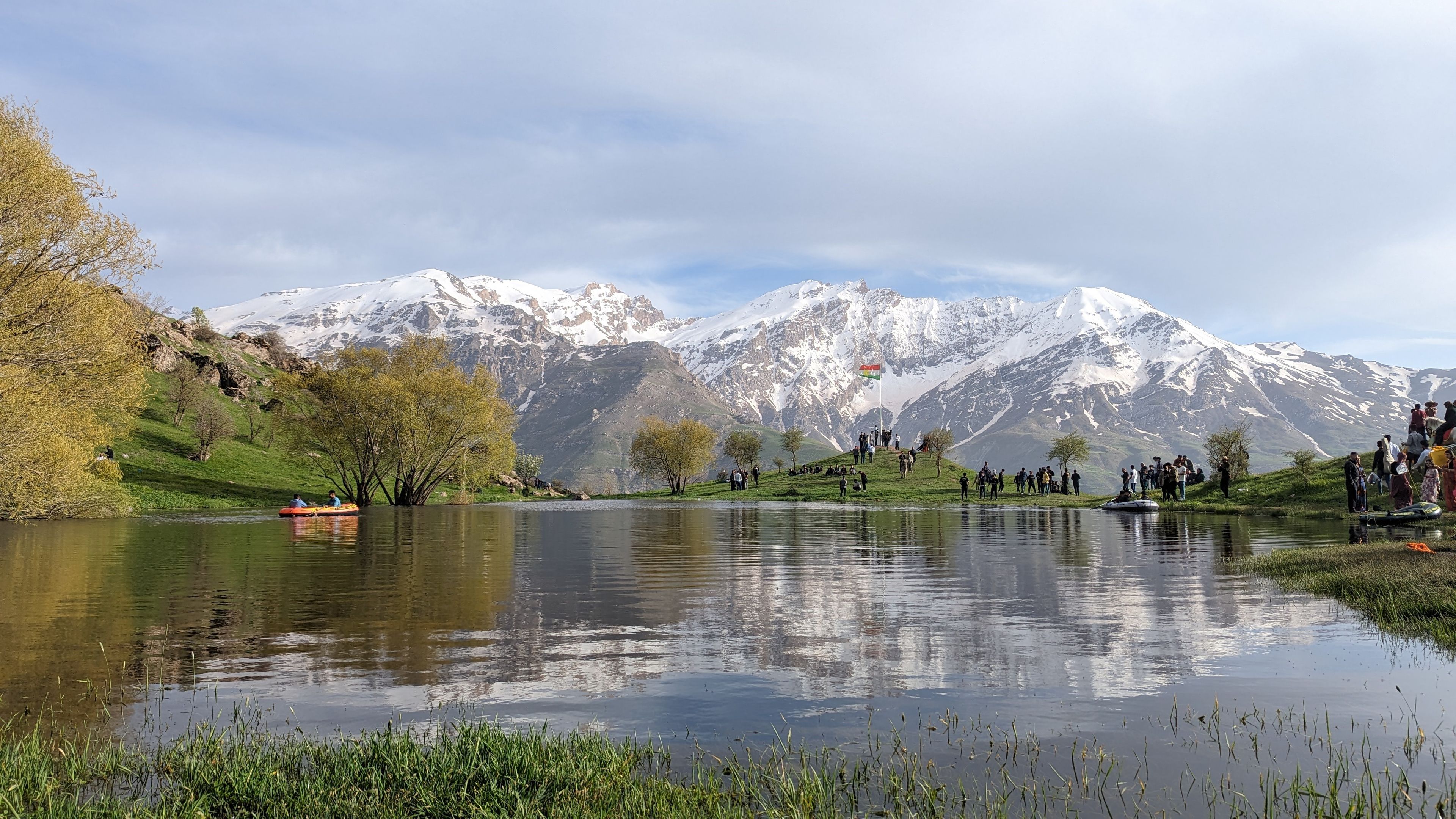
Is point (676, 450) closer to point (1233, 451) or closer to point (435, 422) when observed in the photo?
point (435, 422)

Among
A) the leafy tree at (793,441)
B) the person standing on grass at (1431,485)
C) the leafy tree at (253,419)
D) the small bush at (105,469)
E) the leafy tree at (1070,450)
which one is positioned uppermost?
the leafy tree at (253,419)

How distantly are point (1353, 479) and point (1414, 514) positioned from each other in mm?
9758

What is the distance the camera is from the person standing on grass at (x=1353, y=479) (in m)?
42.2

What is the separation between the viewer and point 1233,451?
239 ft

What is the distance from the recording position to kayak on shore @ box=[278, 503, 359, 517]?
59.2m

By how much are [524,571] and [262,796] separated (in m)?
17.8

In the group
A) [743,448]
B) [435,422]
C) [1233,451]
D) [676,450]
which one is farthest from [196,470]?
[1233,451]

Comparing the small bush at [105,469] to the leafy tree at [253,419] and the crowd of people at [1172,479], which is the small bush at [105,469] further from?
the crowd of people at [1172,479]

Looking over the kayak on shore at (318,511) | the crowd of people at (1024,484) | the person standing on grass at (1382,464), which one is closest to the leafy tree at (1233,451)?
the crowd of people at (1024,484)

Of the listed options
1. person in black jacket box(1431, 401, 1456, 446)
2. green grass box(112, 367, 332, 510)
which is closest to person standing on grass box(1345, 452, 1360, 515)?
person in black jacket box(1431, 401, 1456, 446)

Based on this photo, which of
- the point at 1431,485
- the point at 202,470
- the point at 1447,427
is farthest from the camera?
the point at 202,470

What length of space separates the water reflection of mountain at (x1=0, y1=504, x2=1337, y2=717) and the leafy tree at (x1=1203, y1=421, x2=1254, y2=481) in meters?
40.6

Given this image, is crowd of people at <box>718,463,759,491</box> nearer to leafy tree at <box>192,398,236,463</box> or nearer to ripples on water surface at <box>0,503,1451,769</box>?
leafy tree at <box>192,398,236,463</box>

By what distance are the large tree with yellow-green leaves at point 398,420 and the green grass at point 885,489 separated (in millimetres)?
29245
